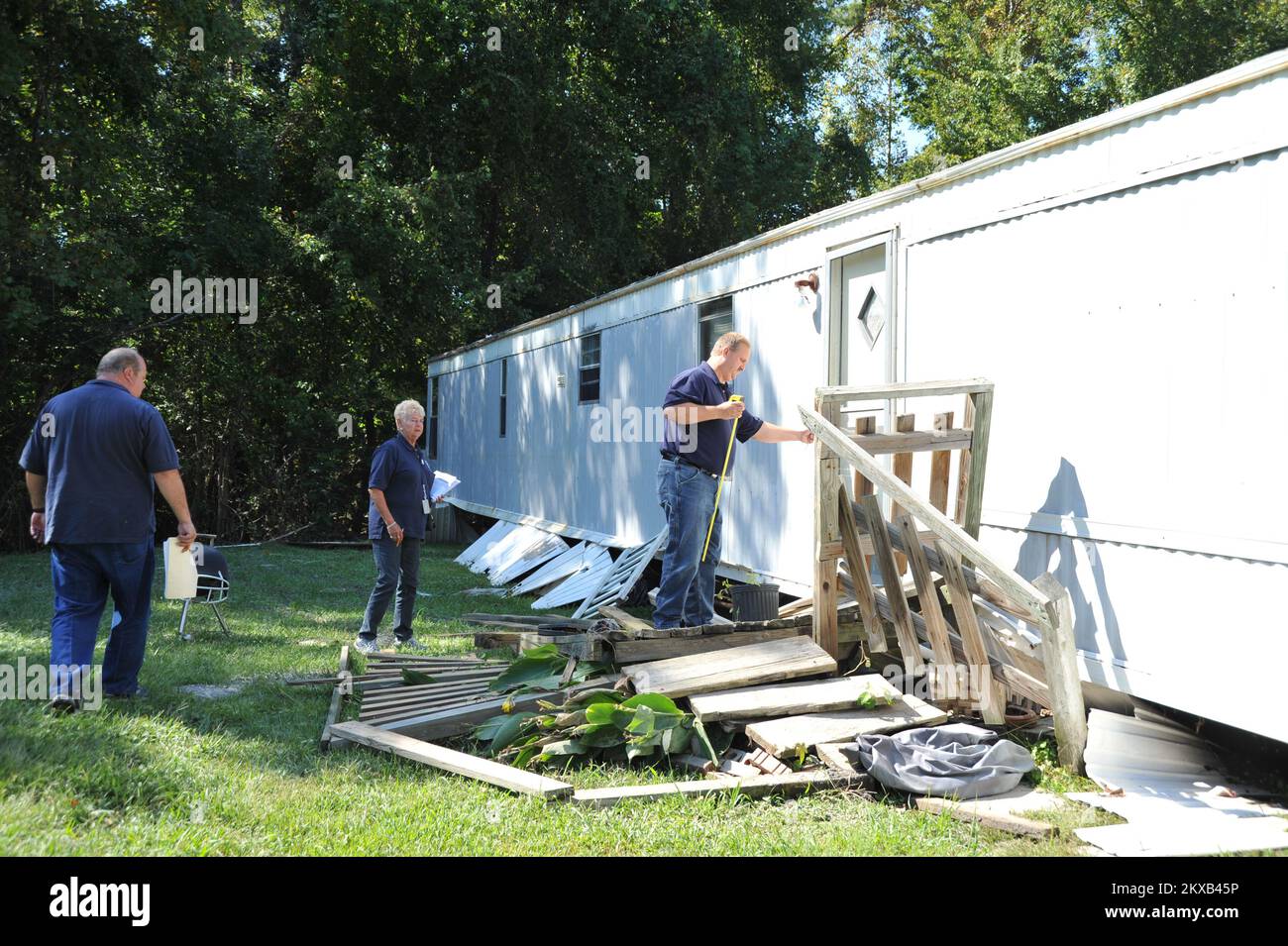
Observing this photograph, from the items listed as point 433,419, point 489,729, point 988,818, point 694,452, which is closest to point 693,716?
point 489,729

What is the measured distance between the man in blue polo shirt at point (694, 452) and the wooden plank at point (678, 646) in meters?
0.47

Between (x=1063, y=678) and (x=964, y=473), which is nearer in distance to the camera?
(x=1063, y=678)

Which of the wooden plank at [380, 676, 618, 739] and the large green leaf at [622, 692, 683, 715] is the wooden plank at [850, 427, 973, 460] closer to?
the large green leaf at [622, 692, 683, 715]

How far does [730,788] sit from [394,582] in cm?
365

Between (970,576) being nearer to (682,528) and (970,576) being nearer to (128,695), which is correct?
(682,528)

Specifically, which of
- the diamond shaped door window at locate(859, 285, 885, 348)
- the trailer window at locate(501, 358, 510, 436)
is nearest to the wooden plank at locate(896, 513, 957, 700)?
the diamond shaped door window at locate(859, 285, 885, 348)

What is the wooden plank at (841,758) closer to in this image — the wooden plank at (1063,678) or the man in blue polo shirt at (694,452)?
the wooden plank at (1063,678)

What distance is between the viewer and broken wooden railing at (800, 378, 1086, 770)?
14.1 ft

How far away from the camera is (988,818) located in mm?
3715

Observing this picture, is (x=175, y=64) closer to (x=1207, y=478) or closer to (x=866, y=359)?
(x=866, y=359)

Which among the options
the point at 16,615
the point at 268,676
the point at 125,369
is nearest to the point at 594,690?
the point at 268,676

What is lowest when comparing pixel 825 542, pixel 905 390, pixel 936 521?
pixel 825 542

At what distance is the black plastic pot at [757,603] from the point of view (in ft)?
21.9

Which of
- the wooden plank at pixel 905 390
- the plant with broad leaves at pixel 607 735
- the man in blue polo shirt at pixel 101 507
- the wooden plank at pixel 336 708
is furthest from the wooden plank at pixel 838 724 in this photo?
the man in blue polo shirt at pixel 101 507
